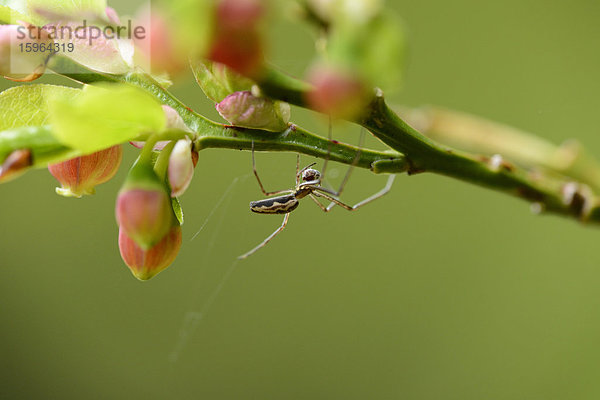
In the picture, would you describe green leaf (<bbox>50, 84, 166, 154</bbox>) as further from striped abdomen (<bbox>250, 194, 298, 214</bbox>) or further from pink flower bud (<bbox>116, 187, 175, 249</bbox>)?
striped abdomen (<bbox>250, 194, 298, 214</bbox>)

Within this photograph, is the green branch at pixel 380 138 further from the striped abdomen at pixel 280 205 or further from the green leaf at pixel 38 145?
the striped abdomen at pixel 280 205

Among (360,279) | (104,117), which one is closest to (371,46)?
(104,117)

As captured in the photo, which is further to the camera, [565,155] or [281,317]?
[281,317]

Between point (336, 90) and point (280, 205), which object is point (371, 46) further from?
point (280, 205)

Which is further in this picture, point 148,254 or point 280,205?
point 280,205

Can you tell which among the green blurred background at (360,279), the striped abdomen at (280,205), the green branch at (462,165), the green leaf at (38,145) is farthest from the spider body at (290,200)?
the green blurred background at (360,279)

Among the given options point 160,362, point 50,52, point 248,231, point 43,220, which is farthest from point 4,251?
point 50,52

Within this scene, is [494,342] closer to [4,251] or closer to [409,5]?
[409,5]
